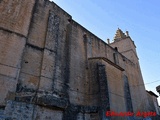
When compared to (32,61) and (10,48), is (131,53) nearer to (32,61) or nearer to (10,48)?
(32,61)

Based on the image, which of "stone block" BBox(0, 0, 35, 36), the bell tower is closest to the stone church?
"stone block" BBox(0, 0, 35, 36)

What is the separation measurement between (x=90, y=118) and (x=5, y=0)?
328 inches

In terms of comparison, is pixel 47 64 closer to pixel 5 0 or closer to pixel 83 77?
pixel 83 77

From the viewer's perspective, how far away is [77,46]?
12.0 metres

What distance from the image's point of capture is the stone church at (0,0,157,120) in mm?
7334

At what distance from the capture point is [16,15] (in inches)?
362

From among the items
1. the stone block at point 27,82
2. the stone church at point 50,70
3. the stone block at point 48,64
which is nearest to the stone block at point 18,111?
the stone church at point 50,70

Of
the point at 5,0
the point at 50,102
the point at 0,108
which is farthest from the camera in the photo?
the point at 5,0

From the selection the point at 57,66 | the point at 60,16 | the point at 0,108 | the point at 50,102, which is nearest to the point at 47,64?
the point at 57,66

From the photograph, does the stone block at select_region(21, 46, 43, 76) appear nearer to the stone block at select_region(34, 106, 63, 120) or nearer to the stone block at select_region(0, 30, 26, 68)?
the stone block at select_region(0, 30, 26, 68)

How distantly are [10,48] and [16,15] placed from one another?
2216mm

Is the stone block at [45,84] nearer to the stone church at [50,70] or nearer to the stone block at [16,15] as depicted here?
the stone church at [50,70]

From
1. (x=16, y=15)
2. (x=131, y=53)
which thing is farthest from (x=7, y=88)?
(x=131, y=53)

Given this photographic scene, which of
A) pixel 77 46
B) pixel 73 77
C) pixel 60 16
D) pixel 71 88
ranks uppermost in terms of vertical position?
pixel 60 16
